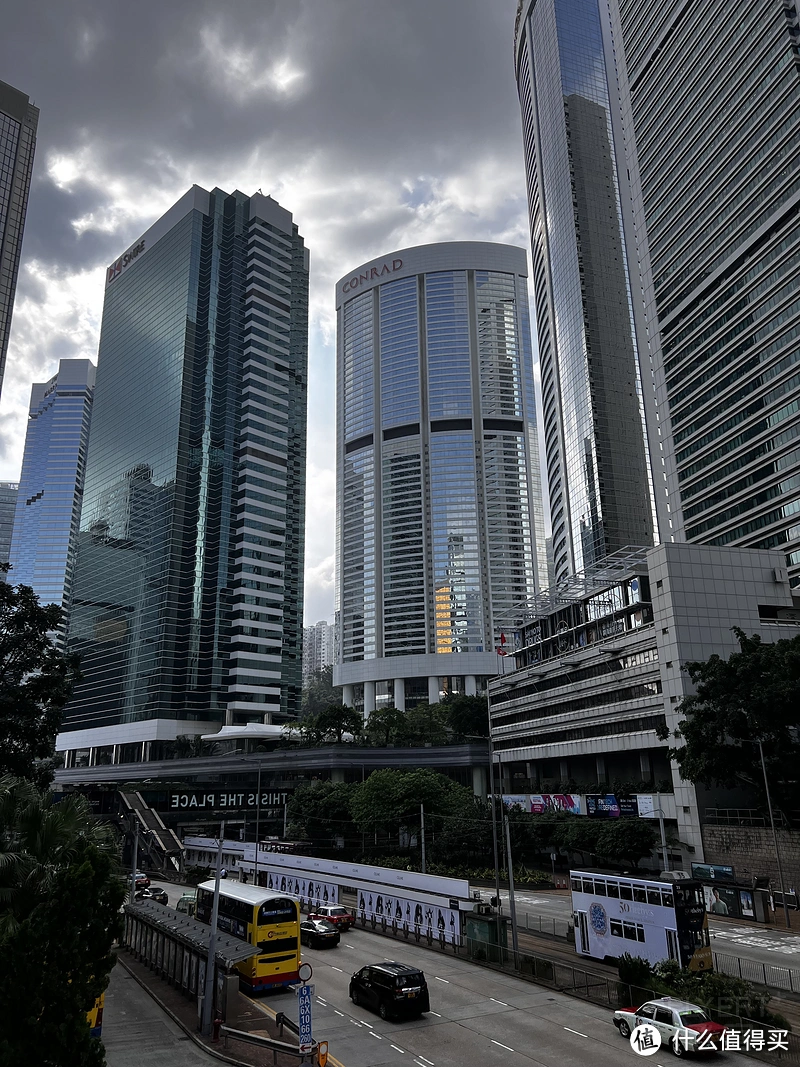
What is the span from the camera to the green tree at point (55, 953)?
13.8 m

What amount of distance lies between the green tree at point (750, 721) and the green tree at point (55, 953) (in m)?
48.8

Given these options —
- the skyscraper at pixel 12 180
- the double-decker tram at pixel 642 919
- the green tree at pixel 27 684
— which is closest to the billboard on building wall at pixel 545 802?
the double-decker tram at pixel 642 919

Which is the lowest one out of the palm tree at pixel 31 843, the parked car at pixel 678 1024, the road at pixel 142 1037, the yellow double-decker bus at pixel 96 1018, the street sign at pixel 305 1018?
the road at pixel 142 1037

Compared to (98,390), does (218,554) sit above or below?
below

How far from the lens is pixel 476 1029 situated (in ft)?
79.1

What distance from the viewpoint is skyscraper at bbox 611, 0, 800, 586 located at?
3979 inches

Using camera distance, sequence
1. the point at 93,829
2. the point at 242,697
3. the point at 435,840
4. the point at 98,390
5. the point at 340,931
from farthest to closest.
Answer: the point at 98,390 < the point at 242,697 < the point at 435,840 < the point at 340,931 < the point at 93,829

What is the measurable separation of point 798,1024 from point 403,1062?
12.7m

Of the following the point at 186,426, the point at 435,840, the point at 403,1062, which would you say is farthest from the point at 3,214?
the point at 403,1062

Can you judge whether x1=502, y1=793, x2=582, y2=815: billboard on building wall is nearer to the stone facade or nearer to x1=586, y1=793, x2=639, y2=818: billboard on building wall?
x1=586, y1=793, x2=639, y2=818: billboard on building wall

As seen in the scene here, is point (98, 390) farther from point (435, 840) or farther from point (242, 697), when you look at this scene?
point (435, 840)

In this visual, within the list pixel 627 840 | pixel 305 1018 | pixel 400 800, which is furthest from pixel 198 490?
pixel 305 1018

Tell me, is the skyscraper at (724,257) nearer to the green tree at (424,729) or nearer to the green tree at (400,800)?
the green tree at (400,800)

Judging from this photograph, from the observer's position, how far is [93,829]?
20391 millimetres
